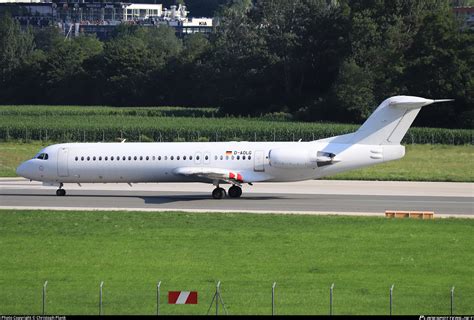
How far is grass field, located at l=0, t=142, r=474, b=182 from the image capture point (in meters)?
61.7

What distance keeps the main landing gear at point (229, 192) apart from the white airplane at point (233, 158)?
0.05 meters

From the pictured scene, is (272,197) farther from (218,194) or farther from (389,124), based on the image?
(389,124)

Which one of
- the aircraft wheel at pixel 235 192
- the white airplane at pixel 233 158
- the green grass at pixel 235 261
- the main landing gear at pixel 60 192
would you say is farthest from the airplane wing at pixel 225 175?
the main landing gear at pixel 60 192

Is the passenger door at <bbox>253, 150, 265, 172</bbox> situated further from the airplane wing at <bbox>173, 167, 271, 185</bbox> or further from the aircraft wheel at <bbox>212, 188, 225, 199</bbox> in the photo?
the aircraft wheel at <bbox>212, 188, 225, 199</bbox>

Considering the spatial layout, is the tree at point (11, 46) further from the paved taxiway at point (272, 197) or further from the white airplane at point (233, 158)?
the white airplane at point (233, 158)

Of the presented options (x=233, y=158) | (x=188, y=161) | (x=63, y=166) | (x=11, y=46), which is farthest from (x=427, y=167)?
(x=11, y=46)

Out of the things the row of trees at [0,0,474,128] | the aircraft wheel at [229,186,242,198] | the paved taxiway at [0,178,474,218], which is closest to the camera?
the paved taxiway at [0,178,474,218]

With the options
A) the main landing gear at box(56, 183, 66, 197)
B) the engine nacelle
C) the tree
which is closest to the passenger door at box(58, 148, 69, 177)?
the main landing gear at box(56, 183, 66, 197)

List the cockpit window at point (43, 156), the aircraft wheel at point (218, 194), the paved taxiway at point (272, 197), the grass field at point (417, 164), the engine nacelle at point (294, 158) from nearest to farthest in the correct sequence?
1. the paved taxiway at point (272, 197)
2. the engine nacelle at point (294, 158)
3. the aircraft wheel at point (218, 194)
4. the cockpit window at point (43, 156)
5. the grass field at point (417, 164)

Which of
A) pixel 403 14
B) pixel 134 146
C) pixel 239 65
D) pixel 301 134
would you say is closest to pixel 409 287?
pixel 134 146

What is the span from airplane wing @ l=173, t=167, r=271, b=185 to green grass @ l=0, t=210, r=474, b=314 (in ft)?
18.7

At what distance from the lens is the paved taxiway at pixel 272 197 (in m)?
48.0

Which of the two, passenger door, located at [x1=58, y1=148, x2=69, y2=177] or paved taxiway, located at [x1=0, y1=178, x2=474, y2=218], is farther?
passenger door, located at [x1=58, y1=148, x2=69, y2=177]

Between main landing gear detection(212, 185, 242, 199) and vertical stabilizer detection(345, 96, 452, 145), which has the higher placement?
vertical stabilizer detection(345, 96, 452, 145)
